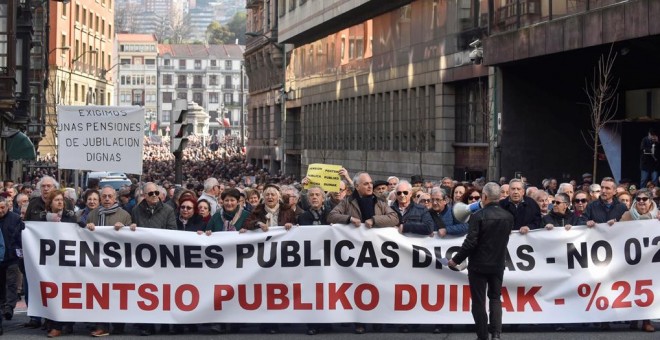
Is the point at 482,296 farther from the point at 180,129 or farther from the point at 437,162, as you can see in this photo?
the point at 437,162

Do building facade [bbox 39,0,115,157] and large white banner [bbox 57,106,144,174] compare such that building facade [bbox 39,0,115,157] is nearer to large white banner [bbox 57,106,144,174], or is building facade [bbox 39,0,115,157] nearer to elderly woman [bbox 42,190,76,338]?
large white banner [bbox 57,106,144,174]

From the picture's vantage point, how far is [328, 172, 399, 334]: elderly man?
15172 millimetres

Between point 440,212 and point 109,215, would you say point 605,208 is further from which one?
point 109,215

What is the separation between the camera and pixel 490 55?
3806 cm

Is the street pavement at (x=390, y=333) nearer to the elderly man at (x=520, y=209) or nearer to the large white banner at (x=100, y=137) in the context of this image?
the elderly man at (x=520, y=209)

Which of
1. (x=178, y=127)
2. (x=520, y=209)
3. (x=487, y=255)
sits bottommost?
(x=487, y=255)

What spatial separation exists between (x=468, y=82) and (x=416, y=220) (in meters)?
29.3

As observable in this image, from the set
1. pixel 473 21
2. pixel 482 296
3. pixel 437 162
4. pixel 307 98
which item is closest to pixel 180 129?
pixel 482 296

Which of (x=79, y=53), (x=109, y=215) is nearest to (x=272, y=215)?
(x=109, y=215)

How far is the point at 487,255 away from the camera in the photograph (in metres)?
→ 13.7

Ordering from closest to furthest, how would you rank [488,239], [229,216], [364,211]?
[488,239]
[364,211]
[229,216]

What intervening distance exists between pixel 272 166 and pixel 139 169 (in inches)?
2666

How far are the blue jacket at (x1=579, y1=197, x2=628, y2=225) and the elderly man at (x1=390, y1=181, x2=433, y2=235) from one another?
2.51 meters

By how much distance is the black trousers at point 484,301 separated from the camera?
540 inches
